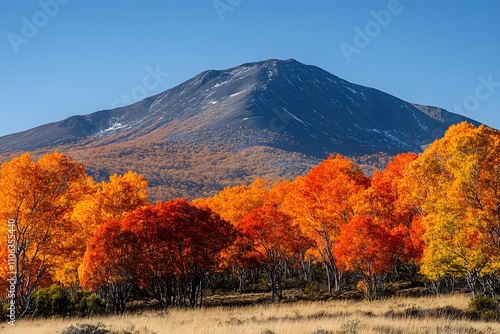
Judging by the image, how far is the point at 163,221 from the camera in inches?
1431

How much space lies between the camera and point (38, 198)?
3086 centimetres

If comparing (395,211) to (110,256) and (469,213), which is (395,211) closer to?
(469,213)

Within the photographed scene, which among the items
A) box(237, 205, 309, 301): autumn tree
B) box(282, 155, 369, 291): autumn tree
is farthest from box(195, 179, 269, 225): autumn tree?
box(237, 205, 309, 301): autumn tree

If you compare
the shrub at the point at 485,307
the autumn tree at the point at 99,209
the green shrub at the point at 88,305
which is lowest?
the shrub at the point at 485,307

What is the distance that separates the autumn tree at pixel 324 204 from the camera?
43969 mm

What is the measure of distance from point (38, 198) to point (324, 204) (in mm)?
25089

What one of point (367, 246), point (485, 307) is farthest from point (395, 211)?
point (485, 307)

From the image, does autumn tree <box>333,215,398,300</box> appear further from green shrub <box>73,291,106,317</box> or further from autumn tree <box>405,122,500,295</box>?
green shrub <box>73,291,106,317</box>

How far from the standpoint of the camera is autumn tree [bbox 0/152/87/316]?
30.1 metres

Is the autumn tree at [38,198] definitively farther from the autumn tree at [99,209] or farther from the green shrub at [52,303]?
the autumn tree at [99,209]

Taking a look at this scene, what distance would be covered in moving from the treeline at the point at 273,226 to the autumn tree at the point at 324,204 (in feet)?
0.33

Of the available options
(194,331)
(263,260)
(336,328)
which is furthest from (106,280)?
(336,328)

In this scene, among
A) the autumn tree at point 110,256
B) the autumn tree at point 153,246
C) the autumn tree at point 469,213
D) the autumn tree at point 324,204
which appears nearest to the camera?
the autumn tree at point 469,213

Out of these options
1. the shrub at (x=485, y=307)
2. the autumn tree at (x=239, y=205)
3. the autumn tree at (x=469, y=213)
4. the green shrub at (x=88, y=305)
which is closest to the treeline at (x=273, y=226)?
the autumn tree at (x=469, y=213)
